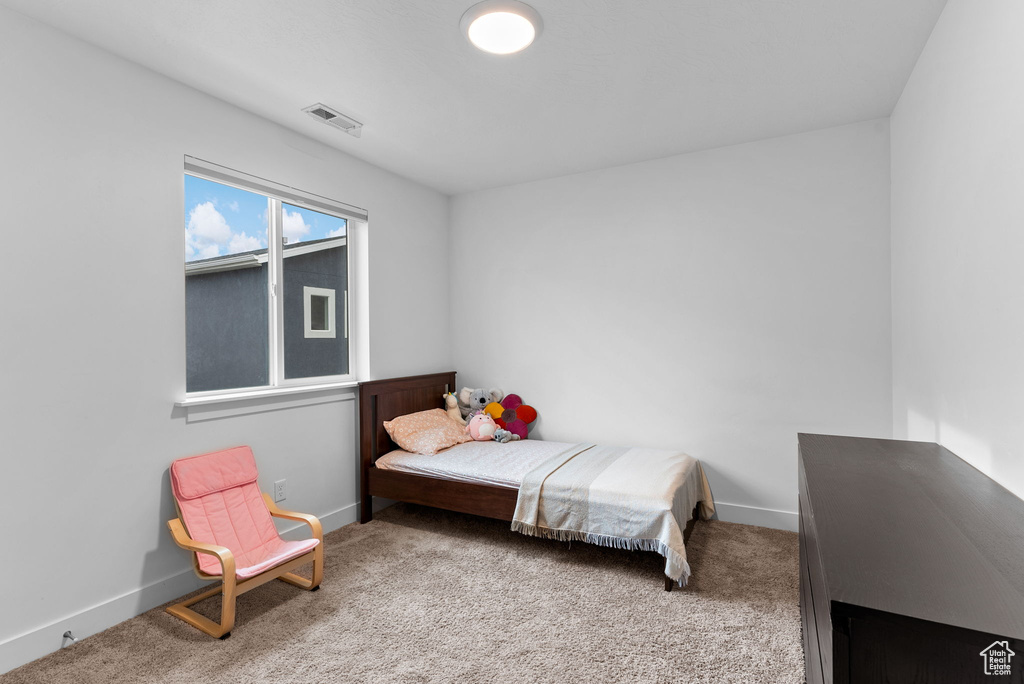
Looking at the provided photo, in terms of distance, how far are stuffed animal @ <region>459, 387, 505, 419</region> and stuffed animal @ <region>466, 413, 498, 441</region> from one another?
0.18 m

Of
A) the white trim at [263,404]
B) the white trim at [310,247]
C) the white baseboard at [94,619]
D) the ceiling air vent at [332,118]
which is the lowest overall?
the white baseboard at [94,619]

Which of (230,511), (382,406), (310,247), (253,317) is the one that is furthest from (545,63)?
(230,511)

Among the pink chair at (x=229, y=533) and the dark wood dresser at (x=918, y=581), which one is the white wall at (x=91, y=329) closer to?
the pink chair at (x=229, y=533)

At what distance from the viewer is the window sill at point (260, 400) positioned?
2.55 metres

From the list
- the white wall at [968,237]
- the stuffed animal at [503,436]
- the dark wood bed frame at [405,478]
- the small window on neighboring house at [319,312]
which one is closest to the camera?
the white wall at [968,237]

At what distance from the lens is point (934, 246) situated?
210 cm

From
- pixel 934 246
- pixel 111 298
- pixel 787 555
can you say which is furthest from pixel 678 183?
pixel 111 298

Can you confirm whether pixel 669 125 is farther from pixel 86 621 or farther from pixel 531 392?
pixel 86 621

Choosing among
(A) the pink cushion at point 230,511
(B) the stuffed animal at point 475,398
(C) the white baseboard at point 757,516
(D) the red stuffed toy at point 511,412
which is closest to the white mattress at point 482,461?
(D) the red stuffed toy at point 511,412

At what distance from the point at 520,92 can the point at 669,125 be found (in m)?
1.02

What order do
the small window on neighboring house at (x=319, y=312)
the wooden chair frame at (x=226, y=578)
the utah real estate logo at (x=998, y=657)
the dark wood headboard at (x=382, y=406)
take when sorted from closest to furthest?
the utah real estate logo at (x=998, y=657) < the wooden chair frame at (x=226, y=578) < the small window on neighboring house at (x=319, y=312) < the dark wood headboard at (x=382, y=406)

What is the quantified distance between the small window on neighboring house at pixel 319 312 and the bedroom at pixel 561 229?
0.24 metres

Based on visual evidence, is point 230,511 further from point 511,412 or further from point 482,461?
point 511,412

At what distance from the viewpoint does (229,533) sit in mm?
2453
